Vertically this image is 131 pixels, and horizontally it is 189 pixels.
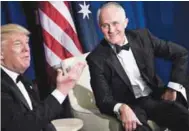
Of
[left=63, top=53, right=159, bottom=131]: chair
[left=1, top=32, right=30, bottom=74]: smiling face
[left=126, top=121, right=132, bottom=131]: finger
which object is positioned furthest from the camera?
[left=63, top=53, right=159, bottom=131]: chair

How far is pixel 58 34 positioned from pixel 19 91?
121 cm

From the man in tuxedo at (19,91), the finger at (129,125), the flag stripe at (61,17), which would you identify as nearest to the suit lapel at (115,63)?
the finger at (129,125)

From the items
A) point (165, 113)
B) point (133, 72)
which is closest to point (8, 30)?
point (133, 72)

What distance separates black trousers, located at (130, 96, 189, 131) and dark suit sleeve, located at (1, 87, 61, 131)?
0.67m

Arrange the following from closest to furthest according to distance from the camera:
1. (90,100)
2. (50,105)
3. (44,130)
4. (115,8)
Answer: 1. (50,105)
2. (44,130)
3. (115,8)
4. (90,100)

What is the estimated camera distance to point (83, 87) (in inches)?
104

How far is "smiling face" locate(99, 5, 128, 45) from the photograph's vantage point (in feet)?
7.53

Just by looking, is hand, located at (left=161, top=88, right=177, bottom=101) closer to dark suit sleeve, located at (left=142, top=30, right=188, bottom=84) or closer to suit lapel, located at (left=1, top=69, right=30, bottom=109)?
dark suit sleeve, located at (left=142, top=30, right=188, bottom=84)

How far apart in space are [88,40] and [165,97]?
3.05 feet

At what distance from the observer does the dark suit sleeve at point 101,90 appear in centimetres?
221

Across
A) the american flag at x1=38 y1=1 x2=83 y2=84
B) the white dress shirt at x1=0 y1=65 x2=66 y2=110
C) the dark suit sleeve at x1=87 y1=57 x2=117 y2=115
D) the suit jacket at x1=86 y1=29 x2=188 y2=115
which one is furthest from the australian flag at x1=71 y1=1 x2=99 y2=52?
the white dress shirt at x1=0 y1=65 x2=66 y2=110

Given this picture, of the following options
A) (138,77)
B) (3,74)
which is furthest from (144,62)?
(3,74)

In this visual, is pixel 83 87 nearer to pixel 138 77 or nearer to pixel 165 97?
pixel 138 77

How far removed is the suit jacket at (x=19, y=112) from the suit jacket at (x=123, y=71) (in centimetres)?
56
